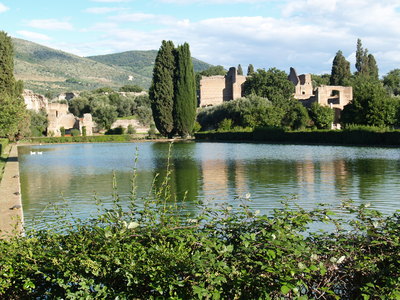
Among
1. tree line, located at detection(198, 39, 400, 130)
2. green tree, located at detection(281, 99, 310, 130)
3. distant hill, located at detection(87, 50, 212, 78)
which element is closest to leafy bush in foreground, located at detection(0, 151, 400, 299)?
tree line, located at detection(198, 39, 400, 130)

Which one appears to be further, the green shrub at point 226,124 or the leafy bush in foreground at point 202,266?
the green shrub at point 226,124

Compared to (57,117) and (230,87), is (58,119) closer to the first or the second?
(57,117)

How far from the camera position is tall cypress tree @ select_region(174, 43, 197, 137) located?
41.2m

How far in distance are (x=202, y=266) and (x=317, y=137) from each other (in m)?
29.9

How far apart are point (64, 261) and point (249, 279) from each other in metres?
1.10

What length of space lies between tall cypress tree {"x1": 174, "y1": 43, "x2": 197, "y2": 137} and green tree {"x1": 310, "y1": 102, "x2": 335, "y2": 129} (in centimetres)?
1022

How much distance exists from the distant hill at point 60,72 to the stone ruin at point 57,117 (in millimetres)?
39123

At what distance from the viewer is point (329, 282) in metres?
2.97

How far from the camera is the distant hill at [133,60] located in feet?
528

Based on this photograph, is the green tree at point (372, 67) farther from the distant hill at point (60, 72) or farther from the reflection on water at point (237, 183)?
the distant hill at point (60, 72)

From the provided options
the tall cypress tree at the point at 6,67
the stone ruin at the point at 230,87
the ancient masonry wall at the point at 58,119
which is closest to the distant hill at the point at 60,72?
the ancient masonry wall at the point at 58,119

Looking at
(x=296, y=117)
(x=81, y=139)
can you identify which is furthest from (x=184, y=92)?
(x=81, y=139)

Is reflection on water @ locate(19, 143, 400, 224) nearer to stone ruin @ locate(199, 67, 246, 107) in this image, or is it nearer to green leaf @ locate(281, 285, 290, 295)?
green leaf @ locate(281, 285, 290, 295)

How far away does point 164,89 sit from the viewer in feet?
135
